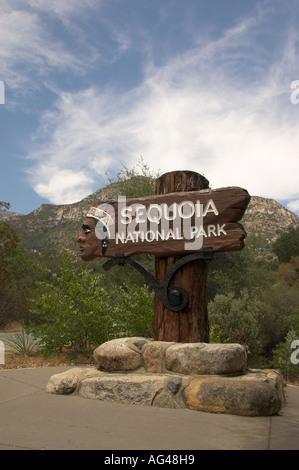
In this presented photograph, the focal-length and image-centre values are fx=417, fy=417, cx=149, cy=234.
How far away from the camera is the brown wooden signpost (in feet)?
18.3

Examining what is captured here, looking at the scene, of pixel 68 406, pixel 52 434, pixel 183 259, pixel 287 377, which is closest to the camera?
pixel 52 434

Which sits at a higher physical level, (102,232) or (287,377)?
(102,232)

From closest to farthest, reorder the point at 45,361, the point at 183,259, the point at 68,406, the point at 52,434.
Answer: the point at 52,434, the point at 68,406, the point at 183,259, the point at 45,361

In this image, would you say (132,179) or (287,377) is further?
(132,179)

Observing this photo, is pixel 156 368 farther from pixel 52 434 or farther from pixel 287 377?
pixel 287 377

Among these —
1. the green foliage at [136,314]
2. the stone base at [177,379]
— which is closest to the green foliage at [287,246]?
the green foliage at [136,314]

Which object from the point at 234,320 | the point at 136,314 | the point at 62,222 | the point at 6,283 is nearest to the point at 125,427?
the point at 136,314

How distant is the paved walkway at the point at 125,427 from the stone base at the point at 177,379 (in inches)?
5.3

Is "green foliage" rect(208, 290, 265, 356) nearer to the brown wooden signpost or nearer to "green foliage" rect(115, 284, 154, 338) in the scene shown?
"green foliage" rect(115, 284, 154, 338)

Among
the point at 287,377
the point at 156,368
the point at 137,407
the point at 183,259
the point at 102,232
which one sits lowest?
the point at 287,377

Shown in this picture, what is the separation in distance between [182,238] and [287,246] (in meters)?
34.8

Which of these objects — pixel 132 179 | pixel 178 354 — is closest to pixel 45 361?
pixel 178 354
